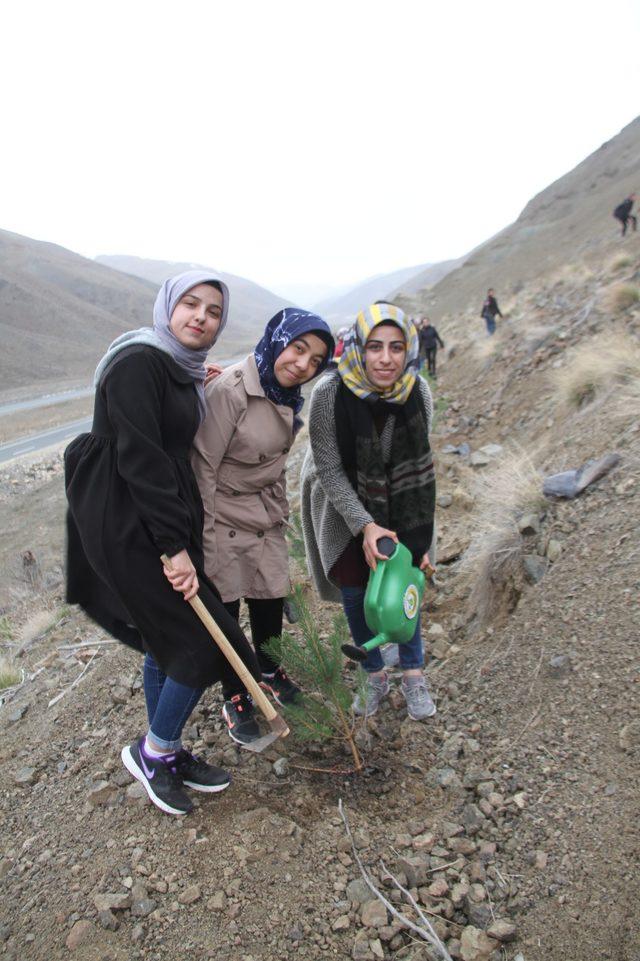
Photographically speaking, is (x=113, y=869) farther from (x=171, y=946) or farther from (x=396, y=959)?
(x=396, y=959)

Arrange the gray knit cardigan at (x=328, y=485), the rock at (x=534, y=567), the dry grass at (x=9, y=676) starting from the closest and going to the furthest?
the gray knit cardigan at (x=328, y=485) < the rock at (x=534, y=567) < the dry grass at (x=9, y=676)

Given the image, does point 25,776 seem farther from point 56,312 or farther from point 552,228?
point 56,312

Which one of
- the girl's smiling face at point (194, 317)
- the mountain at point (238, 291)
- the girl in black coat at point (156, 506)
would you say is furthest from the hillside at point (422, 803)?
the mountain at point (238, 291)

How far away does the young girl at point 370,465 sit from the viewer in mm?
2012

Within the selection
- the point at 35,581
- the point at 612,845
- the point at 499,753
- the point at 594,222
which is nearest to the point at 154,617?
the point at 499,753

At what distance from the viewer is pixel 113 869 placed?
1.89m

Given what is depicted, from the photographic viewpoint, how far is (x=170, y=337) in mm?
1859

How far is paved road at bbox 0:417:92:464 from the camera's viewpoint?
18641 mm

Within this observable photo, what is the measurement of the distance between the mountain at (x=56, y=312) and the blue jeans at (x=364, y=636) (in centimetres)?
3732

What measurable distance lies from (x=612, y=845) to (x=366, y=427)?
1.45m

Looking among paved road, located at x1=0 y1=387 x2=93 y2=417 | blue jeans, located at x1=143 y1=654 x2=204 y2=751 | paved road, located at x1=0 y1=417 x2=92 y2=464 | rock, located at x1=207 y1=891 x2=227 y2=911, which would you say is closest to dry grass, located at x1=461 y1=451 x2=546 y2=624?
blue jeans, located at x1=143 y1=654 x2=204 y2=751

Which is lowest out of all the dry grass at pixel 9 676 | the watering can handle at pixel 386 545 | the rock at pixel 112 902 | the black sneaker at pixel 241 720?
the dry grass at pixel 9 676

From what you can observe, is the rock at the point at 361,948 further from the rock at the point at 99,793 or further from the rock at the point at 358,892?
the rock at the point at 99,793

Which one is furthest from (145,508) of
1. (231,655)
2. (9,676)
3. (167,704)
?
(9,676)
